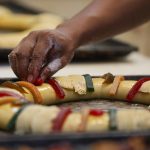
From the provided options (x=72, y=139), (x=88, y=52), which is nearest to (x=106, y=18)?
(x=88, y=52)

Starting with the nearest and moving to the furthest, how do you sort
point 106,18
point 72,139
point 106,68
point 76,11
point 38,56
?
point 72,139, point 38,56, point 106,18, point 106,68, point 76,11

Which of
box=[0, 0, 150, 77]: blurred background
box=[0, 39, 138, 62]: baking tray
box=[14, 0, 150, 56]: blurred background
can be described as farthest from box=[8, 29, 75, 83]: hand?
box=[14, 0, 150, 56]: blurred background

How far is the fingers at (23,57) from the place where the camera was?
0.98 meters

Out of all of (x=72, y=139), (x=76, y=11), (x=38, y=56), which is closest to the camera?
(x=72, y=139)

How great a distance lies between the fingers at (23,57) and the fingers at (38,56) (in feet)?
0.04

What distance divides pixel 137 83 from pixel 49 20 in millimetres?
970

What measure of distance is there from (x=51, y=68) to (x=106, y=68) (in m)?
0.45

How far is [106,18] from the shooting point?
110 cm

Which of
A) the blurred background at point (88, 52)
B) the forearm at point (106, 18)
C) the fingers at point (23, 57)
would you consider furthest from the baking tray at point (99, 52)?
the fingers at point (23, 57)

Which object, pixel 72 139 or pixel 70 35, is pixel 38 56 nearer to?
pixel 70 35

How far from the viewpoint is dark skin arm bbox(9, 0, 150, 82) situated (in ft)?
3.20

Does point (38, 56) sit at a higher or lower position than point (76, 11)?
lower

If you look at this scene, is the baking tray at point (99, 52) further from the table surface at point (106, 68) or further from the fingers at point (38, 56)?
the fingers at point (38, 56)

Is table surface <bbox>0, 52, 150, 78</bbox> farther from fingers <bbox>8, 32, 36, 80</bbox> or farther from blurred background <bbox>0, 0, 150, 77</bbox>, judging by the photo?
fingers <bbox>8, 32, 36, 80</bbox>
